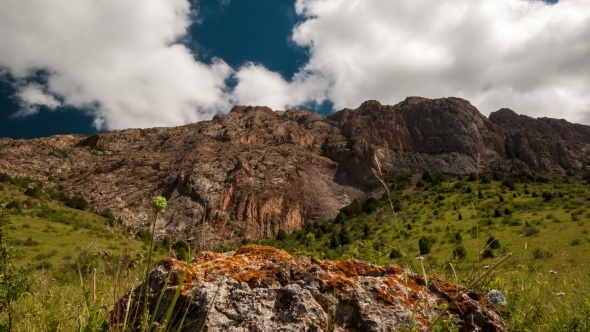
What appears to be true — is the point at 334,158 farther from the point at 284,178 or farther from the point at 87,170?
the point at 87,170

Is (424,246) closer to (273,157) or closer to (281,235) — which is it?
(281,235)

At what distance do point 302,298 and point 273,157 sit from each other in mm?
101210

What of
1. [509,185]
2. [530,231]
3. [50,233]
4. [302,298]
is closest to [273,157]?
[509,185]

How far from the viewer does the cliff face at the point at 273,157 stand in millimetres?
91125

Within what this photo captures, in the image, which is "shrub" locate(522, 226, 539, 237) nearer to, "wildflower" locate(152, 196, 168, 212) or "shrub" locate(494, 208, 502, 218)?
"shrub" locate(494, 208, 502, 218)

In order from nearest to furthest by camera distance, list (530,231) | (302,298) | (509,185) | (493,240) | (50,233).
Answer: (493,240) → (302,298) → (530,231) → (50,233) → (509,185)

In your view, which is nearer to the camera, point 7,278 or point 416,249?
point 7,278

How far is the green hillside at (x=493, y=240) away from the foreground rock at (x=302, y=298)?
0.35 m

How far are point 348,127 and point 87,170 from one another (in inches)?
3203

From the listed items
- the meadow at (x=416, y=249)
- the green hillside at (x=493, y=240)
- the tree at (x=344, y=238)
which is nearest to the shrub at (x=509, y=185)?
the green hillside at (x=493, y=240)

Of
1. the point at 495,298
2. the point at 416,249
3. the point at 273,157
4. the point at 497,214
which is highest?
the point at 273,157

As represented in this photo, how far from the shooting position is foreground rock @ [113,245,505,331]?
306cm

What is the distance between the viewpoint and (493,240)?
122 inches

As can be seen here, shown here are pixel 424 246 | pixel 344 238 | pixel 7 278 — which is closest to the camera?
pixel 7 278
